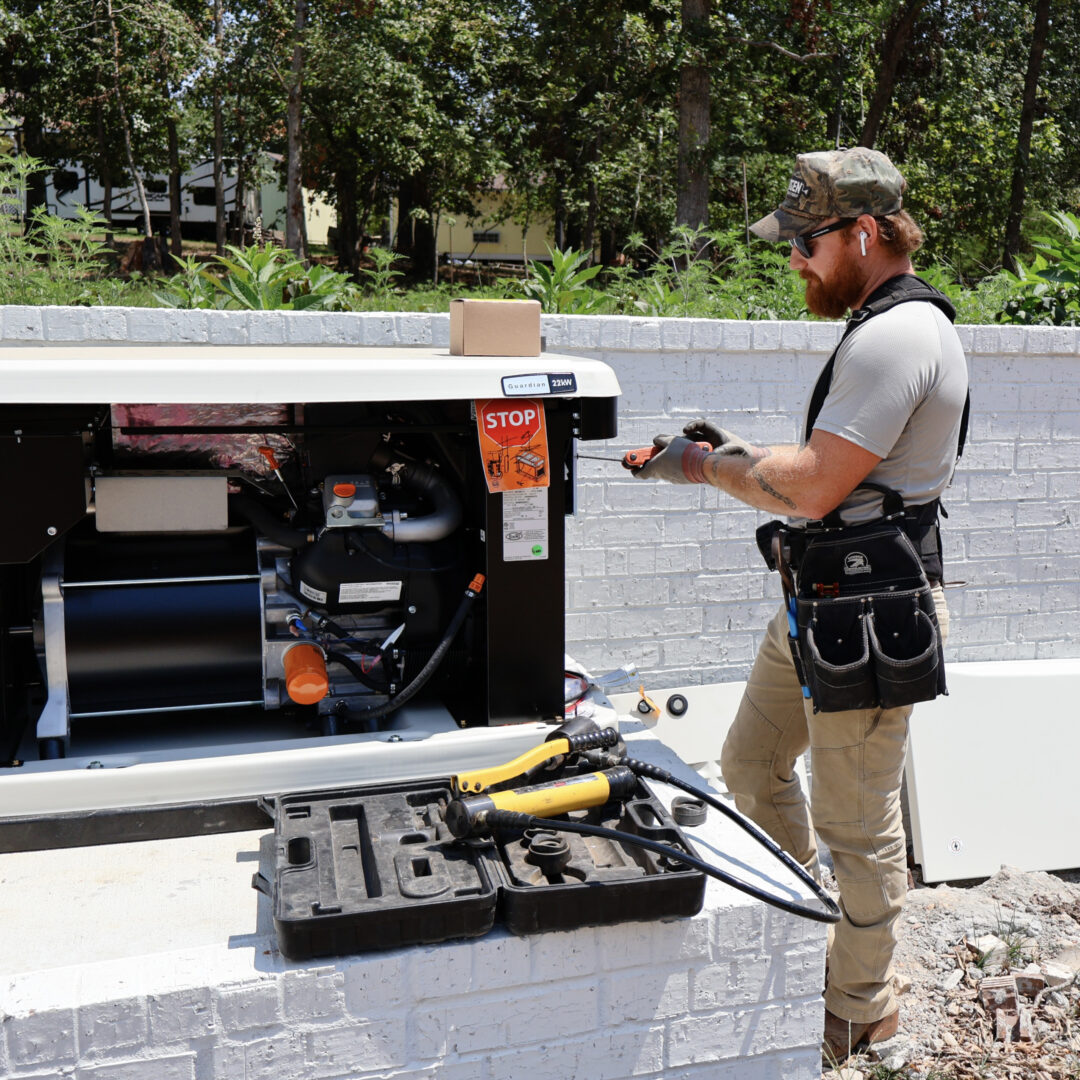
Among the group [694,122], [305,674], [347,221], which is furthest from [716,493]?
[347,221]

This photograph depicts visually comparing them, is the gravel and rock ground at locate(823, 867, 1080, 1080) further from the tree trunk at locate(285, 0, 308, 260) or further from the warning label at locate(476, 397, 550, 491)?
the tree trunk at locate(285, 0, 308, 260)

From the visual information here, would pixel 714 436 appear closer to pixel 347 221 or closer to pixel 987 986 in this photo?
pixel 987 986

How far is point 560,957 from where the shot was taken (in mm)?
1903

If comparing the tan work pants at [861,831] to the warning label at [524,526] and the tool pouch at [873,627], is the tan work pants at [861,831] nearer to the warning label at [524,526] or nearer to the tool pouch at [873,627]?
the tool pouch at [873,627]

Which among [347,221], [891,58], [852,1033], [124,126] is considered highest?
[891,58]

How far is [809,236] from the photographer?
2.54 m

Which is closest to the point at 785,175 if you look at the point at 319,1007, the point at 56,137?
the point at 56,137

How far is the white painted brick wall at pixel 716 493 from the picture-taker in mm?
3992

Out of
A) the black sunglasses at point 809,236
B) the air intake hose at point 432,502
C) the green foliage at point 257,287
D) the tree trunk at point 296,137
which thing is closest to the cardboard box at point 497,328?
the air intake hose at point 432,502

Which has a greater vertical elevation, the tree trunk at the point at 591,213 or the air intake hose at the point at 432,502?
the tree trunk at the point at 591,213

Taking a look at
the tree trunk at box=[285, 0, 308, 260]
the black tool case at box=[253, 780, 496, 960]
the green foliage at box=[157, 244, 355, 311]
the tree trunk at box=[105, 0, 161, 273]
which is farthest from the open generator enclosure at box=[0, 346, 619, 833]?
the tree trunk at box=[105, 0, 161, 273]

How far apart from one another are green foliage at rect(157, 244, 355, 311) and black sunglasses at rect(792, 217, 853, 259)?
8.64 ft

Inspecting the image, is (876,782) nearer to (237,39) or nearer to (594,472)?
(594,472)

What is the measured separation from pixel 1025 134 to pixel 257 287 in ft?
49.4
